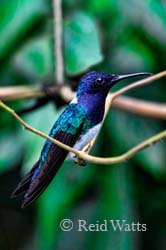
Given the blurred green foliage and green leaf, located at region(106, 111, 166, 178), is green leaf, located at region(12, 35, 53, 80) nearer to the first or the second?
the blurred green foliage

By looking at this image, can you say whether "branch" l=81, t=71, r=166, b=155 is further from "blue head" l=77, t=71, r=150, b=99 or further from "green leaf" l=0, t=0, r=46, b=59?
"green leaf" l=0, t=0, r=46, b=59

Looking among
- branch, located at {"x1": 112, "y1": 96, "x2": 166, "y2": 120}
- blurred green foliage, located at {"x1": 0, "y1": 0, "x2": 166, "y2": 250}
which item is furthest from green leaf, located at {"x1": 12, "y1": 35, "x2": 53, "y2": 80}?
branch, located at {"x1": 112, "y1": 96, "x2": 166, "y2": 120}

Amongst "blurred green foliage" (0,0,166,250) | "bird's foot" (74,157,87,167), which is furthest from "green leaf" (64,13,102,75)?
"bird's foot" (74,157,87,167)

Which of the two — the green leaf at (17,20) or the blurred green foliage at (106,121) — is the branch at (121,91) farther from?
the green leaf at (17,20)

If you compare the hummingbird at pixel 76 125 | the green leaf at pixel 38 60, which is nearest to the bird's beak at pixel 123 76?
the hummingbird at pixel 76 125

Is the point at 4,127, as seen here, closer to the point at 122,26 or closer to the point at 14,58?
the point at 14,58

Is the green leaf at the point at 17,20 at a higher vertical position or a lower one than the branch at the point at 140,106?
higher

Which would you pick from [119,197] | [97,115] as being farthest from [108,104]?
[119,197]

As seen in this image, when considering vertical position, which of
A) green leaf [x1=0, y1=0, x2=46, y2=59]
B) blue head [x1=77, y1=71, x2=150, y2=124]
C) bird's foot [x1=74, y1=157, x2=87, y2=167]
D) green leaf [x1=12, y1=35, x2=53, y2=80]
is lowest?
bird's foot [x1=74, y1=157, x2=87, y2=167]

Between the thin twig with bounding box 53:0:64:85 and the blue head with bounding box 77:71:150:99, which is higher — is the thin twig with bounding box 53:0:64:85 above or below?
above
